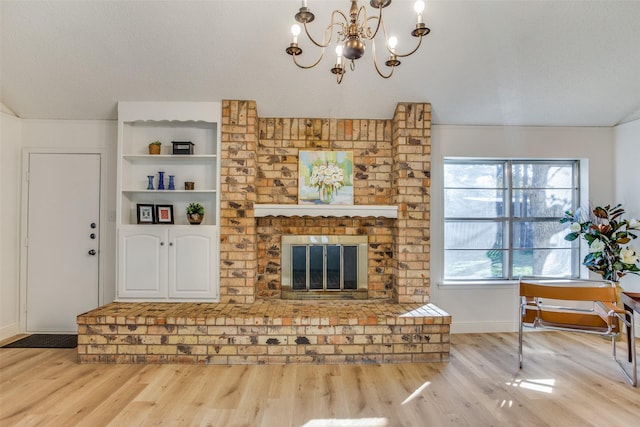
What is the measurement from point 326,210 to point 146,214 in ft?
6.15

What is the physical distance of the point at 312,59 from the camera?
2.91m

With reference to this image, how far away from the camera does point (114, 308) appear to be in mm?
3033

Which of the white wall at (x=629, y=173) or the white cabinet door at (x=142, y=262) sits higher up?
the white wall at (x=629, y=173)

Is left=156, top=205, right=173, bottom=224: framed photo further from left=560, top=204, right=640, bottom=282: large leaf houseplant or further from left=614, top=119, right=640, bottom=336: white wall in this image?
left=614, top=119, right=640, bottom=336: white wall

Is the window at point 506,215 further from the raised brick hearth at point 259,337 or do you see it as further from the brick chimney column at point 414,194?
the raised brick hearth at point 259,337

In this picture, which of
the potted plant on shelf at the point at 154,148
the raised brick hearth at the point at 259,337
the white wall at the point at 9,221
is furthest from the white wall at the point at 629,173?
the white wall at the point at 9,221

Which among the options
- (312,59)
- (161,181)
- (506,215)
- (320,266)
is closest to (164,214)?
(161,181)

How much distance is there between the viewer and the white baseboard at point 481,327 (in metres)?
3.66

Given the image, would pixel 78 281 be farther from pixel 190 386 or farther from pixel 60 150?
pixel 190 386

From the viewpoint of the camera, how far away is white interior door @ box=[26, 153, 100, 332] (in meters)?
3.61

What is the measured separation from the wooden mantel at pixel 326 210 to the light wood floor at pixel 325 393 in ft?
4.62

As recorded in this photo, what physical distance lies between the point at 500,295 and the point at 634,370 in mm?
1348

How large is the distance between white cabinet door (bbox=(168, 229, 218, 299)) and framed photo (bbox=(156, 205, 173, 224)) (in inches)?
7.1

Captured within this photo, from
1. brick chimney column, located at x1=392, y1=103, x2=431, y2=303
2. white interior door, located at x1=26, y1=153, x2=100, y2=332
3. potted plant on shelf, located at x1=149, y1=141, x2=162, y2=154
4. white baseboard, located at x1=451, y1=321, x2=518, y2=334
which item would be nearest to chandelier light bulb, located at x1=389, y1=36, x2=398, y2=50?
brick chimney column, located at x1=392, y1=103, x2=431, y2=303
